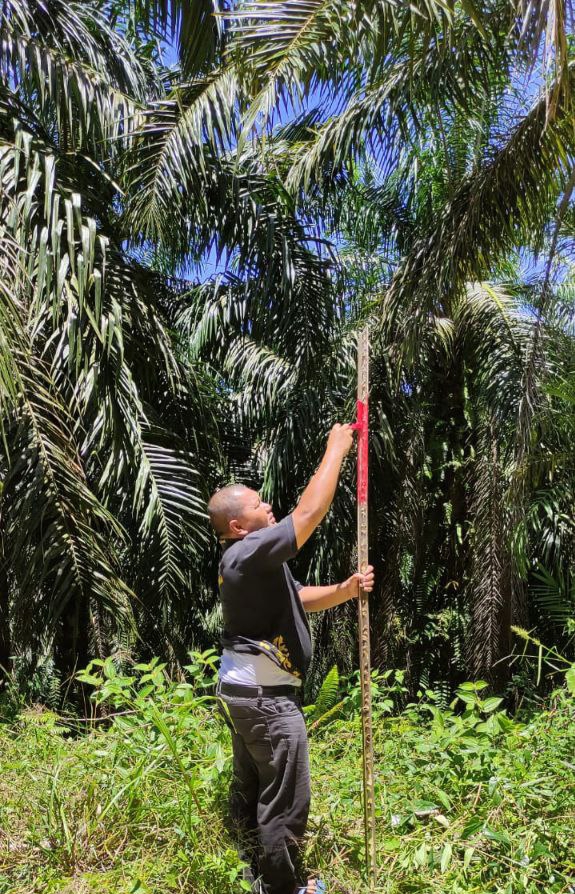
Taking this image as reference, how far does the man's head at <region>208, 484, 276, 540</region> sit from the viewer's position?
3797 millimetres

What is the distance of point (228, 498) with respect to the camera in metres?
3.82

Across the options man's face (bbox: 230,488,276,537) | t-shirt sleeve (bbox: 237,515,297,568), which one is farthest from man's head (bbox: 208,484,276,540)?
t-shirt sleeve (bbox: 237,515,297,568)

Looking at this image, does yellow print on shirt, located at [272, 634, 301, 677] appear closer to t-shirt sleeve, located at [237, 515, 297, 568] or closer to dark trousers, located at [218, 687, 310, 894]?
dark trousers, located at [218, 687, 310, 894]

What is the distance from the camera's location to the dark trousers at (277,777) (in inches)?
140

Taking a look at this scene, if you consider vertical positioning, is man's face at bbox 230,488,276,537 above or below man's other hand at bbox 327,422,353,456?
below

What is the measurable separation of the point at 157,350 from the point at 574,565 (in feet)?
13.4

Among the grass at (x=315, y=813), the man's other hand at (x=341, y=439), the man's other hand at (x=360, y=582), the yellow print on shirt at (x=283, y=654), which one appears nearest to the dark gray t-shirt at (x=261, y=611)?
the yellow print on shirt at (x=283, y=654)

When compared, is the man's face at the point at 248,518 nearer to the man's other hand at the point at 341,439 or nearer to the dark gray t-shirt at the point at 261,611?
the dark gray t-shirt at the point at 261,611

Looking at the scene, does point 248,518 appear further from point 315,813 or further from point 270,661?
point 315,813

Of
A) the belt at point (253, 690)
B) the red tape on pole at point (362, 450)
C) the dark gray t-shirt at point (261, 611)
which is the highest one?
the red tape on pole at point (362, 450)

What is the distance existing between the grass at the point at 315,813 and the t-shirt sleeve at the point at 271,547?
0.92 m

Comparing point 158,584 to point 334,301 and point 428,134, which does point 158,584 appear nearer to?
point 334,301

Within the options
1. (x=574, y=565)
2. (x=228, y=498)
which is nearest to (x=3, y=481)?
(x=228, y=498)

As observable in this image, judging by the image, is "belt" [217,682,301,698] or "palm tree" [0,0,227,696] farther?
"palm tree" [0,0,227,696]
